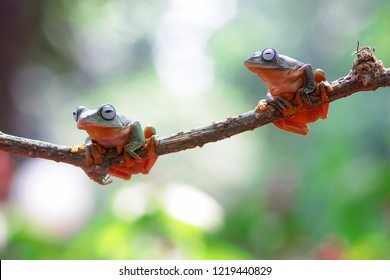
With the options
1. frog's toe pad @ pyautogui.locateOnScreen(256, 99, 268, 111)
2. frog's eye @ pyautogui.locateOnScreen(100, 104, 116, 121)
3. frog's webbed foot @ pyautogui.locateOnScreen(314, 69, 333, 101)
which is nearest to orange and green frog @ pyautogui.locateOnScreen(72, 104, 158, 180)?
frog's eye @ pyautogui.locateOnScreen(100, 104, 116, 121)

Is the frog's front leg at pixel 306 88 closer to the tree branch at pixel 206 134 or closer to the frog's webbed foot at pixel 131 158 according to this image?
the tree branch at pixel 206 134

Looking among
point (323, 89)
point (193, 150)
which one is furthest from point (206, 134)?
point (193, 150)

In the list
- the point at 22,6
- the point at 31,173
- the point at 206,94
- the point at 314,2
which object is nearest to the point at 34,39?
the point at 22,6

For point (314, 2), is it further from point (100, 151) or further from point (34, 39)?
point (100, 151)

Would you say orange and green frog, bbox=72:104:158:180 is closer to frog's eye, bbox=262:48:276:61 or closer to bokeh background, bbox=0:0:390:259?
frog's eye, bbox=262:48:276:61

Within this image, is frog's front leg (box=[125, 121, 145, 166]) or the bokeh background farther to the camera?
the bokeh background

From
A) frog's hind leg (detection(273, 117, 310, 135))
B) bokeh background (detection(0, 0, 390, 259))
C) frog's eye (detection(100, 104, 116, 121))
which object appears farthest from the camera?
bokeh background (detection(0, 0, 390, 259))
